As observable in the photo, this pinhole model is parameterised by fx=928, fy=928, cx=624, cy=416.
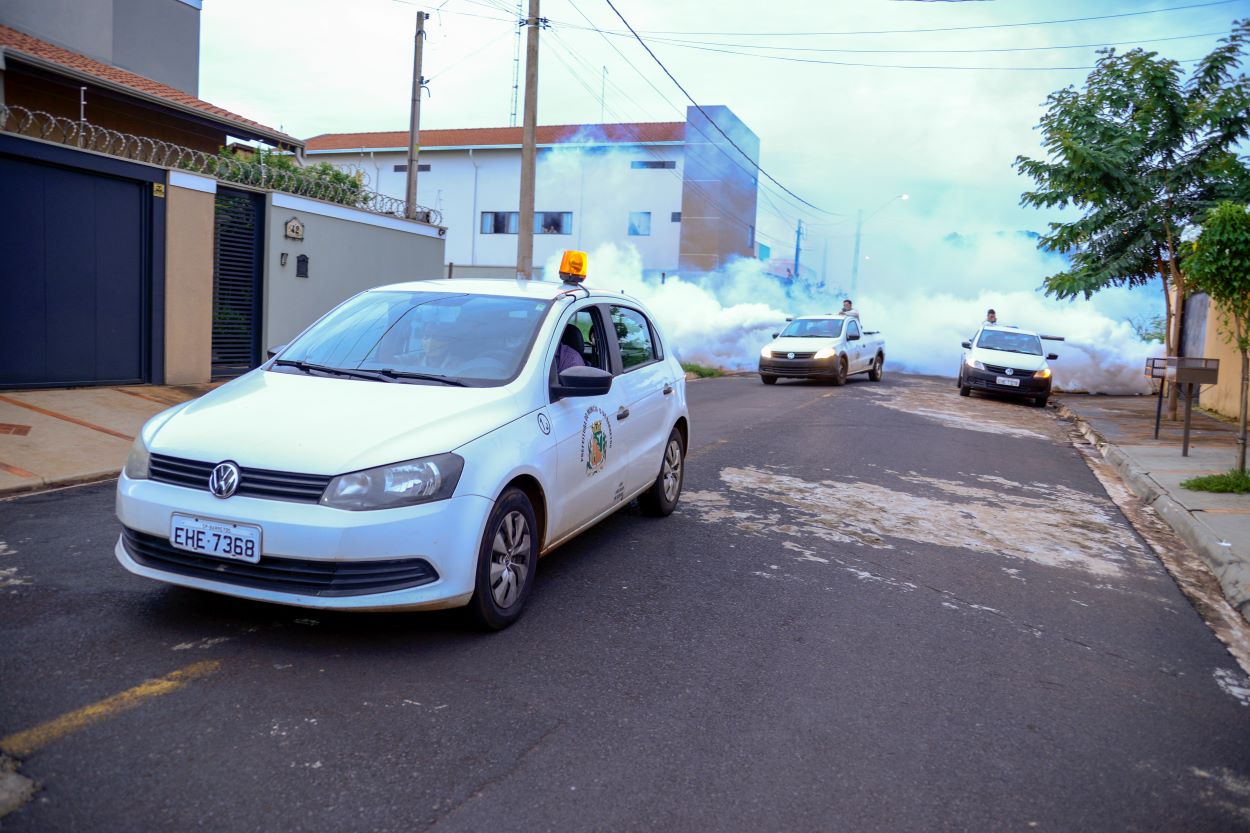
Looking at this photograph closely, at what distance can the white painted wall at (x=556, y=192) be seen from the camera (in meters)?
37.9

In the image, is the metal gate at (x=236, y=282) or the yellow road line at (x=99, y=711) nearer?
the yellow road line at (x=99, y=711)

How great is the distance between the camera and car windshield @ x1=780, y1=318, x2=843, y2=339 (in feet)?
69.5

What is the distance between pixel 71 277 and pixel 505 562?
9.02 metres

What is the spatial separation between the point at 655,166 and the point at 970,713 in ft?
117

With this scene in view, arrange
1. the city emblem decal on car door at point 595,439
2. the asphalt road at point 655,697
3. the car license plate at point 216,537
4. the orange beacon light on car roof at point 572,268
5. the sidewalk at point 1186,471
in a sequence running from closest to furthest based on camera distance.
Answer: the asphalt road at point 655,697, the car license plate at point 216,537, the city emblem decal on car door at point 595,439, the orange beacon light on car roof at point 572,268, the sidewalk at point 1186,471

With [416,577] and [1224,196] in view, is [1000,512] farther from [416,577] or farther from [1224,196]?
[1224,196]

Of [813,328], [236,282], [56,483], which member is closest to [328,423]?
[56,483]

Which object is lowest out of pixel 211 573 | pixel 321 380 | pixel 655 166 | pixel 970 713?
pixel 970 713

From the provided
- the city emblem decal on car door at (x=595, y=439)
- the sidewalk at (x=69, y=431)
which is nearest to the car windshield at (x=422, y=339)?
the city emblem decal on car door at (x=595, y=439)

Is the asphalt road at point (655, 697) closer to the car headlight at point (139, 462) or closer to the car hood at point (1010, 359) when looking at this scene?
the car headlight at point (139, 462)

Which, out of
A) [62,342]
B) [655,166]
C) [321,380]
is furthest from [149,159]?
[655,166]

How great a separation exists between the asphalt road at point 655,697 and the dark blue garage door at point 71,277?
4.90 metres

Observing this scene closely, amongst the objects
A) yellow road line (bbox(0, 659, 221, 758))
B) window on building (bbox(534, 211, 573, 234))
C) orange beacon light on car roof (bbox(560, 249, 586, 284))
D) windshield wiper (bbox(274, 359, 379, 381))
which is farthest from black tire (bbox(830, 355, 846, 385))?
window on building (bbox(534, 211, 573, 234))

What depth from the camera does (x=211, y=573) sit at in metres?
3.89
